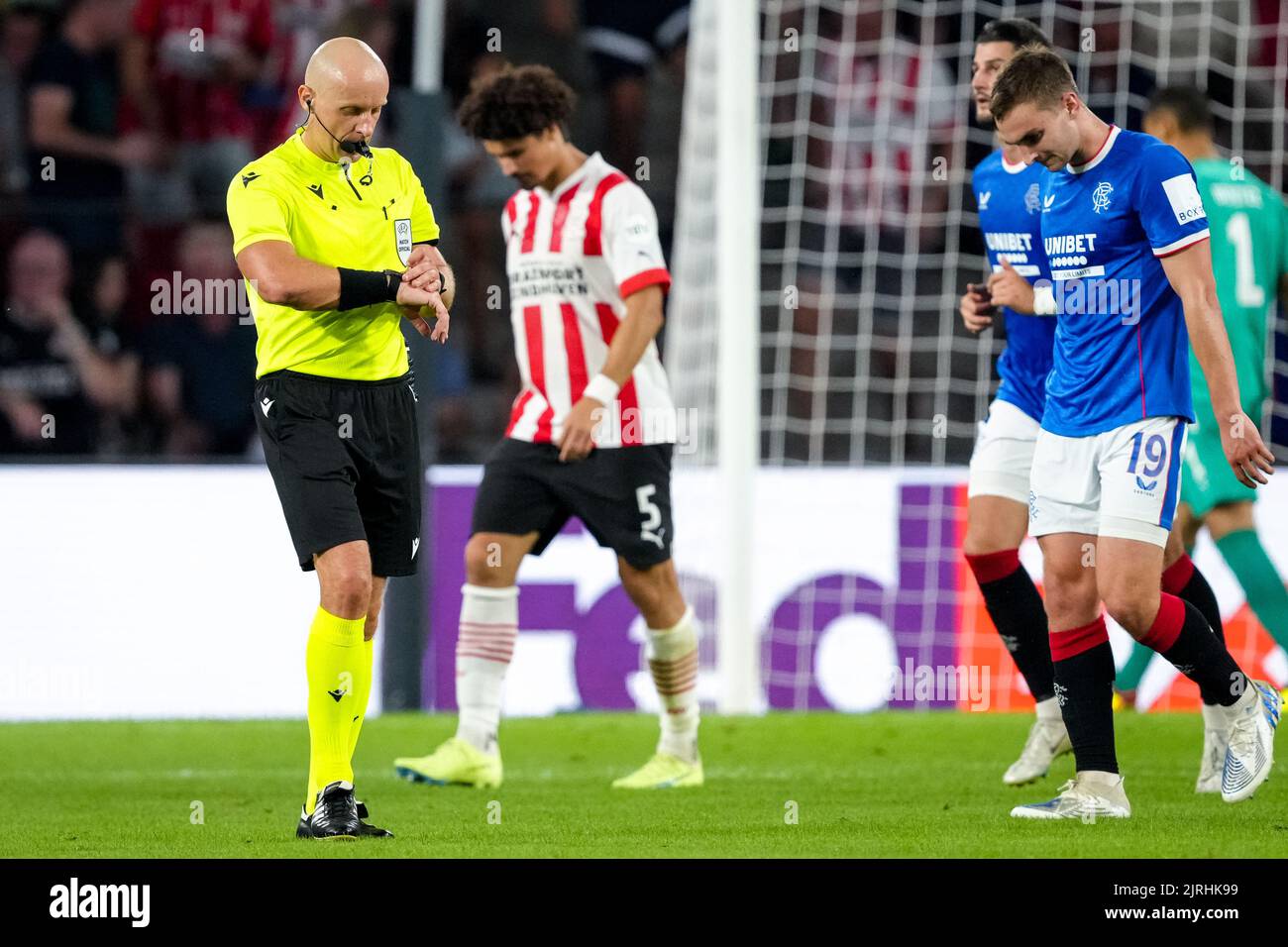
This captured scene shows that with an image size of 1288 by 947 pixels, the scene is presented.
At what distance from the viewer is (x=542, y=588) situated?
347 inches

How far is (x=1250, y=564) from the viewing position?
7.50 meters

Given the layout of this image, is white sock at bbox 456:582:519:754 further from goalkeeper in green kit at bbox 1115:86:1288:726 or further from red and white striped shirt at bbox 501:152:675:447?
goalkeeper in green kit at bbox 1115:86:1288:726

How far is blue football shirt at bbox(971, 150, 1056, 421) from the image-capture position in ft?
19.7

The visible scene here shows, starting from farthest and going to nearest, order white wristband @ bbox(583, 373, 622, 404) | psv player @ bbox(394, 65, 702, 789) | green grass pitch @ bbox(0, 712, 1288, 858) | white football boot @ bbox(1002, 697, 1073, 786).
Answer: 1. psv player @ bbox(394, 65, 702, 789)
2. white football boot @ bbox(1002, 697, 1073, 786)
3. white wristband @ bbox(583, 373, 622, 404)
4. green grass pitch @ bbox(0, 712, 1288, 858)

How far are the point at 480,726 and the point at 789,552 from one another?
300 cm

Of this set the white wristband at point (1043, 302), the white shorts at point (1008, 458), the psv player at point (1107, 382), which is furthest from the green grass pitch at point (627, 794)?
the white wristband at point (1043, 302)

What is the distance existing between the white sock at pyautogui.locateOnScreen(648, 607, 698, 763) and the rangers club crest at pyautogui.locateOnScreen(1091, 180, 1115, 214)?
6.67ft

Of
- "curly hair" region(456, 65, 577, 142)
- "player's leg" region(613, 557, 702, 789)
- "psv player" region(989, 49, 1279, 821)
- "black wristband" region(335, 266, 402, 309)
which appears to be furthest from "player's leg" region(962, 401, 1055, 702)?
"black wristband" region(335, 266, 402, 309)

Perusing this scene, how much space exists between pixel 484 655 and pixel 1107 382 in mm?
2285

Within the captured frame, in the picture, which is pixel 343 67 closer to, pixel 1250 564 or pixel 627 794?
pixel 627 794

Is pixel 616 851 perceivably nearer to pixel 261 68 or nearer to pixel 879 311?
A: pixel 879 311

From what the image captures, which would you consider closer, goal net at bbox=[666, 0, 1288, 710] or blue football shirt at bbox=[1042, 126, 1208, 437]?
blue football shirt at bbox=[1042, 126, 1208, 437]

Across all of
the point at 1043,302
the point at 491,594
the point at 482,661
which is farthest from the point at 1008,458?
the point at 482,661
